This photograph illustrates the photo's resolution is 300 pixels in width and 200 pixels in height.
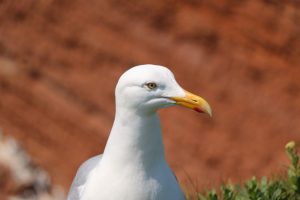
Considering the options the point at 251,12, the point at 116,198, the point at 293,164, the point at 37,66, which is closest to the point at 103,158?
the point at 116,198

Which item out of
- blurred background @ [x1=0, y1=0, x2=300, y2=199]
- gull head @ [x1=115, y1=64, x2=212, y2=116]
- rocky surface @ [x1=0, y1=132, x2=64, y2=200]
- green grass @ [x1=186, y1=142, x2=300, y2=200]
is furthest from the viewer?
rocky surface @ [x1=0, y1=132, x2=64, y2=200]

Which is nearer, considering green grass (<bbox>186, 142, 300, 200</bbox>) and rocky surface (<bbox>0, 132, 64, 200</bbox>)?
green grass (<bbox>186, 142, 300, 200</bbox>)

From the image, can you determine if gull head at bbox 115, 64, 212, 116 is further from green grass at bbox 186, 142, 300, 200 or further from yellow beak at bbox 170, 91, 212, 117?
green grass at bbox 186, 142, 300, 200

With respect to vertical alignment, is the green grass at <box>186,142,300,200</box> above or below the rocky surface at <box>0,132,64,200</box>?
below

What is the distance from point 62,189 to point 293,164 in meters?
4.41

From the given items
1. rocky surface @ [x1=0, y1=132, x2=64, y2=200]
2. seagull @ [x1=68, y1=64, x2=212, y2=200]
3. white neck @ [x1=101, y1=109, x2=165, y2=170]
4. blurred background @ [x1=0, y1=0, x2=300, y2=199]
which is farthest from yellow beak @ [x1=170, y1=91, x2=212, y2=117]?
rocky surface @ [x1=0, y1=132, x2=64, y2=200]

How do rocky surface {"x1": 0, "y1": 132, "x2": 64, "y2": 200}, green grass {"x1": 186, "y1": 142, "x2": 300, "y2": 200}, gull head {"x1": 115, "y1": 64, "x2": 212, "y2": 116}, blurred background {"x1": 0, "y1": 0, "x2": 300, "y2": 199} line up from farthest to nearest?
rocky surface {"x1": 0, "y1": 132, "x2": 64, "y2": 200} < blurred background {"x1": 0, "y1": 0, "x2": 300, "y2": 199} < green grass {"x1": 186, "y1": 142, "x2": 300, "y2": 200} < gull head {"x1": 115, "y1": 64, "x2": 212, "y2": 116}

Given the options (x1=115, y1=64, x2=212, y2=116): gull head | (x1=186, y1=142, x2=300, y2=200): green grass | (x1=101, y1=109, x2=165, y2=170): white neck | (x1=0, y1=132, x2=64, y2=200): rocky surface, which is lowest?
(x1=186, y1=142, x2=300, y2=200): green grass

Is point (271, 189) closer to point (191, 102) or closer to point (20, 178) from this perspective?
point (191, 102)

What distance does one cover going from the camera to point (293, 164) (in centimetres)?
348

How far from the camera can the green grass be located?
11.1ft

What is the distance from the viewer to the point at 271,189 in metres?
3.56

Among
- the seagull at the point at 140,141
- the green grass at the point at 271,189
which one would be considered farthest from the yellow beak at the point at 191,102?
the green grass at the point at 271,189

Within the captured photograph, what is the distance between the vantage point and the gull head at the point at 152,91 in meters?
2.86
